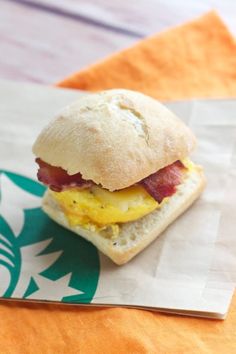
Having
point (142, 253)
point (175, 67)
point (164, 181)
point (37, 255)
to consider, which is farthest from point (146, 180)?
point (175, 67)

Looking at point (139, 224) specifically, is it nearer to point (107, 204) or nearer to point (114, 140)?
point (107, 204)

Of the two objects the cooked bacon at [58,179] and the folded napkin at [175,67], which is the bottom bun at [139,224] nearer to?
the cooked bacon at [58,179]

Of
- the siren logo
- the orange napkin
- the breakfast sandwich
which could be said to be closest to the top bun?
the breakfast sandwich

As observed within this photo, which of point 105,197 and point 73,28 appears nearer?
point 105,197

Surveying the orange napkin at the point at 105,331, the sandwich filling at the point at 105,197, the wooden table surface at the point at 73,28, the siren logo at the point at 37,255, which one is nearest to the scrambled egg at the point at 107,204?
the sandwich filling at the point at 105,197

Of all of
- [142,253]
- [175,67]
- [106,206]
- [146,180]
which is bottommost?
[142,253]

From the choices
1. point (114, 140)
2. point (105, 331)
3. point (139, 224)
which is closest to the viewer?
point (105, 331)

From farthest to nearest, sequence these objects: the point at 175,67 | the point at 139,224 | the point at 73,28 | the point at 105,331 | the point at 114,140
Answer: the point at 73,28
the point at 175,67
the point at 139,224
the point at 114,140
the point at 105,331
